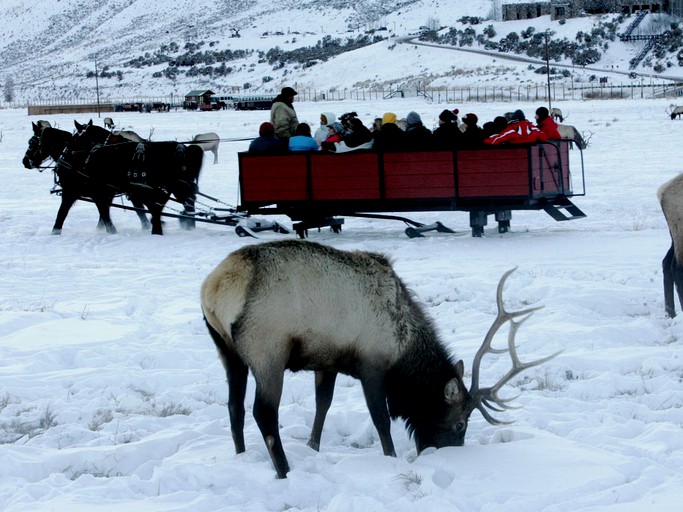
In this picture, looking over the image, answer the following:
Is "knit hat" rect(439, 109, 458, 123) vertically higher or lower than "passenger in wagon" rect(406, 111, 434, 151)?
higher

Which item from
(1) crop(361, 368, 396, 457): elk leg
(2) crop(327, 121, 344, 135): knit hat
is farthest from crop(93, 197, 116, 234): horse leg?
(1) crop(361, 368, 396, 457): elk leg

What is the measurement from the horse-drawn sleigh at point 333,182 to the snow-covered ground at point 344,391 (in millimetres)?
555

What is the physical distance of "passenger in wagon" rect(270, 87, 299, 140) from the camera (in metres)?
16.9

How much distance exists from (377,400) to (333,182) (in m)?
9.68

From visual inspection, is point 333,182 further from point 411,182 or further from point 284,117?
point 284,117

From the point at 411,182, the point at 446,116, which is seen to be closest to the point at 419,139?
the point at 411,182

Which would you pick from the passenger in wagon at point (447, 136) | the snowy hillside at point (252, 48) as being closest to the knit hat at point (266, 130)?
the passenger in wagon at point (447, 136)

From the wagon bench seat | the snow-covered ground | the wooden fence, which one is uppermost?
the wooden fence

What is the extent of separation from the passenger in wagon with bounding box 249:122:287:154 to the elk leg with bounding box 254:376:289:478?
10.3 meters

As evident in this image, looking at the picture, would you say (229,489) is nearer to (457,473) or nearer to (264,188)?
(457,473)

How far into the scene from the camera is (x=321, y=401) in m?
6.62

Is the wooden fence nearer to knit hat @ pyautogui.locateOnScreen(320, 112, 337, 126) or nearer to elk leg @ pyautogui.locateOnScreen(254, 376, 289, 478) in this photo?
knit hat @ pyautogui.locateOnScreen(320, 112, 337, 126)

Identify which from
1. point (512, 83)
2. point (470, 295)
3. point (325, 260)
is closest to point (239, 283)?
point (325, 260)

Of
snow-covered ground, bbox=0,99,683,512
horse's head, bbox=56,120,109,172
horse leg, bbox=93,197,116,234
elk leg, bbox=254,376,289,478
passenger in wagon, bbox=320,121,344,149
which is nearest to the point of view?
snow-covered ground, bbox=0,99,683,512
